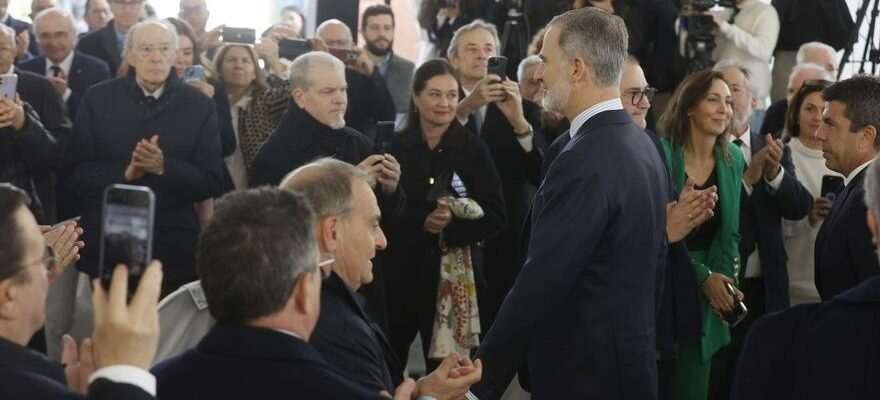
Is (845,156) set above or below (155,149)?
above

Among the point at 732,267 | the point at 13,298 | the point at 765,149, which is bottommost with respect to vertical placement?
the point at 732,267

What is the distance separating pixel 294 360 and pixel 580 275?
166 cm

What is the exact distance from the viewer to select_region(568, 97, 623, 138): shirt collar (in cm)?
407

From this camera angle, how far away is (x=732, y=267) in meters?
5.66

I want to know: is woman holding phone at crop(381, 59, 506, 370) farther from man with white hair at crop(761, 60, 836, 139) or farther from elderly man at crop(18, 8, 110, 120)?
elderly man at crop(18, 8, 110, 120)

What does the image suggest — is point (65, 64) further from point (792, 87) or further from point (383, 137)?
point (792, 87)

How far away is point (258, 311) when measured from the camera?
8.07ft

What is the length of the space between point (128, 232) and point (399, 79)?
20.6 ft

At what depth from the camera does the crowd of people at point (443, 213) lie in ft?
8.14

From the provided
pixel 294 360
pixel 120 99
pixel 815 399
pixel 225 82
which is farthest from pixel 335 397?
pixel 225 82

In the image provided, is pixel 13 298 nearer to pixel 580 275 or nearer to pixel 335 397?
pixel 335 397

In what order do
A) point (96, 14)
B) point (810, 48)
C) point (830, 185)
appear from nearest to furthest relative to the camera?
point (830, 185) < point (810, 48) < point (96, 14)

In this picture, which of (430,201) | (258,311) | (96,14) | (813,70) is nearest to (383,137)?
(430,201)

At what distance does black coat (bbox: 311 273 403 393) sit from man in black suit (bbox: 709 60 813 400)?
3.06 meters
